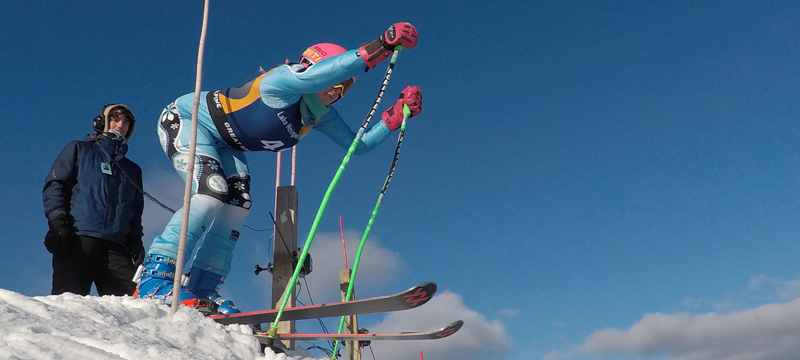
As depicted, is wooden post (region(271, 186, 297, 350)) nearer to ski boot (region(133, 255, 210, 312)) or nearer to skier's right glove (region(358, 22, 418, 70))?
ski boot (region(133, 255, 210, 312))

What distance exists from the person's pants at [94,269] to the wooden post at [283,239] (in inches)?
43.9

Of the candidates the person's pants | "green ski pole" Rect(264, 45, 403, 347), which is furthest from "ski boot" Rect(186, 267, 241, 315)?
"green ski pole" Rect(264, 45, 403, 347)

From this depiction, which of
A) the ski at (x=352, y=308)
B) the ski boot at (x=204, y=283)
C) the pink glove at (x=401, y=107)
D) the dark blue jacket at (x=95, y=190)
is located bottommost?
the ski at (x=352, y=308)

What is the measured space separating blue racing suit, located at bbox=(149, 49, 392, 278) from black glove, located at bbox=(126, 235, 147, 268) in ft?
1.99

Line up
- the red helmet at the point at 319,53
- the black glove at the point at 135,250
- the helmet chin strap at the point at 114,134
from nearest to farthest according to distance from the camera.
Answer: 1. the red helmet at the point at 319,53
2. the black glove at the point at 135,250
3. the helmet chin strap at the point at 114,134

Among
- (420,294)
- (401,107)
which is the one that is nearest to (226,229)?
(420,294)

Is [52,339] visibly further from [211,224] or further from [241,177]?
[241,177]

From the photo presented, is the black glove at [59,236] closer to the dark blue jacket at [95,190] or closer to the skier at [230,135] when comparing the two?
the dark blue jacket at [95,190]

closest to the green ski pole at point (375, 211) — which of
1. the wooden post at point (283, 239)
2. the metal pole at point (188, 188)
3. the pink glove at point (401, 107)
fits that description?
the pink glove at point (401, 107)

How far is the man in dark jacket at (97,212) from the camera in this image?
13.2 feet

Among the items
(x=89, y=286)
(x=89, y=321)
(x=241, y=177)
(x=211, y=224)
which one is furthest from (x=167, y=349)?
(x=89, y=286)

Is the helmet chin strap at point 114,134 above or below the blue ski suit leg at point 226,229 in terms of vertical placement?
above

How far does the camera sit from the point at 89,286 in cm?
420

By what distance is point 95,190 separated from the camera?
4.18 metres
